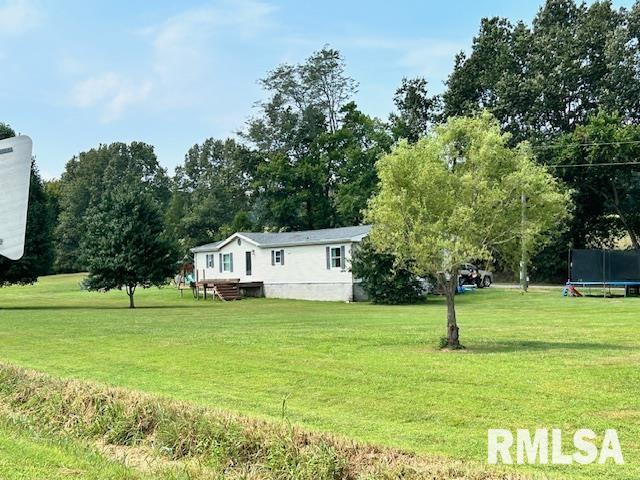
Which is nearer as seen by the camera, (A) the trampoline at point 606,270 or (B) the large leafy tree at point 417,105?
(A) the trampoline at point 606,270

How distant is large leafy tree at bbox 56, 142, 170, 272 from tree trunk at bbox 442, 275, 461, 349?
69478mm

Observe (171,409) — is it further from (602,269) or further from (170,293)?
(170,293)

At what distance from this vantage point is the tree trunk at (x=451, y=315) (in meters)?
14.0

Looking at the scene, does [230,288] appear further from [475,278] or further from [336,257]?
[475,278]

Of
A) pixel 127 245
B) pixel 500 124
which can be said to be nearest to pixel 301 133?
pixel 500 124

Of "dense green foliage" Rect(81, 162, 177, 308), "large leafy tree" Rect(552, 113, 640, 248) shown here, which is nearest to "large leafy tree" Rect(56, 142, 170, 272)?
"dense green foliage" Rect(81, 162, 177, 308)

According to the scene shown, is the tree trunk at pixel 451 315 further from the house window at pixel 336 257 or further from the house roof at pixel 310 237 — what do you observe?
the house window at pixel 336 257

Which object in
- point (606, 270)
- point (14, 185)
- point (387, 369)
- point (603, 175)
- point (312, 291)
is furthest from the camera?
point (603, 175)

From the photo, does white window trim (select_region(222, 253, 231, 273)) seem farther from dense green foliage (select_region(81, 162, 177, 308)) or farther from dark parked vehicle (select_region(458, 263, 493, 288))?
dark parked vehicle (select_region(458, 263, 493, 288))

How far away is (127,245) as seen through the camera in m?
32.3

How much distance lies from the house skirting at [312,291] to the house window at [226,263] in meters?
3.81

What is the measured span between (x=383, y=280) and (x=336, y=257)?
479 centimetres

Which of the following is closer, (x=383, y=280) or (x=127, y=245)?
(x=383, y=280)
